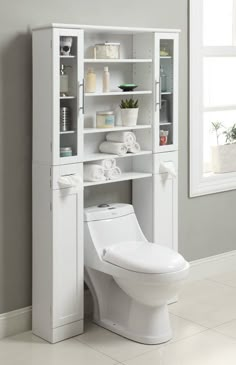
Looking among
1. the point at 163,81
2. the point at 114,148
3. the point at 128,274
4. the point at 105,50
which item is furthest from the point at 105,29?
the point at 128,274

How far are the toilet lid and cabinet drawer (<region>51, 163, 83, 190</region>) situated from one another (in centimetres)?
46

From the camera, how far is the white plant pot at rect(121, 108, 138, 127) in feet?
13.0

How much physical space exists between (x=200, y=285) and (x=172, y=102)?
132 cm

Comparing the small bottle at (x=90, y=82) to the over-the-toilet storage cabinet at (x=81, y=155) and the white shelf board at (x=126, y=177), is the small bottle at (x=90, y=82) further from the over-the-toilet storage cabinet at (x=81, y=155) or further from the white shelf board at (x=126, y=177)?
the white shelf board at (x=126, y=177)

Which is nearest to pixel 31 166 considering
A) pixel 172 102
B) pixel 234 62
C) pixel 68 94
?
pixel 68 94

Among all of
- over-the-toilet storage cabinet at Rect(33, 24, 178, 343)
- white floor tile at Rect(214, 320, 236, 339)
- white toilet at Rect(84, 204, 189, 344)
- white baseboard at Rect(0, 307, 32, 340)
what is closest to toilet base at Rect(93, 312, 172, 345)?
white toilet at Rect(84, 204, 189, 344)

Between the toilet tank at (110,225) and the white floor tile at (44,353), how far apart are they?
0.56 m

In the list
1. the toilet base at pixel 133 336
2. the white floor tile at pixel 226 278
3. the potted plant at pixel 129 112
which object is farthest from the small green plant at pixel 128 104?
the white floor tile at pixel 226 278

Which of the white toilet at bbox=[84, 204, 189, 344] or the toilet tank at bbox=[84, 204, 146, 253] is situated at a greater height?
the toilet tank at bbox=[84, 204, 146, 253]

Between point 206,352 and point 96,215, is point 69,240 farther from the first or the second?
point 206,352

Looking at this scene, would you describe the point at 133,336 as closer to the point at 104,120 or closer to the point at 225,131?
the point at 104,120

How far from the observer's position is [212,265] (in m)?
4.82

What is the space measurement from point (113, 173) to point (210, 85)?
1.20 m

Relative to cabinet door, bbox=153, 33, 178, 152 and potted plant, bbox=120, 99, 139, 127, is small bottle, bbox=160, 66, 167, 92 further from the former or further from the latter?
potted plant, bbox=120, 99, 139, 127
